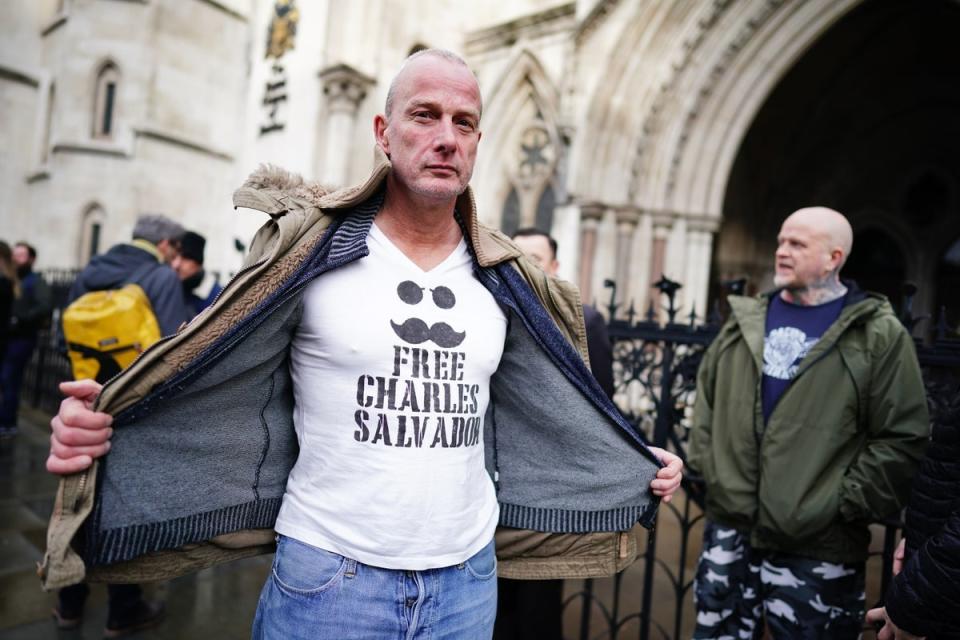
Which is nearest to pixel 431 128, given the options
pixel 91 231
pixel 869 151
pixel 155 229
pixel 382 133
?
pixel 382 133

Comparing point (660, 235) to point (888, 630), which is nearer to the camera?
point (888, 630)

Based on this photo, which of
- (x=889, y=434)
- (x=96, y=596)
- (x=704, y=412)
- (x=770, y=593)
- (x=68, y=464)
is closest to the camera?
(x=68, y=464)

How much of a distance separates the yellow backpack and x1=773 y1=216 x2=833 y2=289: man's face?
2.93 meters

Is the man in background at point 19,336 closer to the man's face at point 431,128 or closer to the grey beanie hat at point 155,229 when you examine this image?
the grey beanie hat at point 155,229

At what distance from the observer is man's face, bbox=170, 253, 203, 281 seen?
361cm

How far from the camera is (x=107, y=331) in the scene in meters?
2.94

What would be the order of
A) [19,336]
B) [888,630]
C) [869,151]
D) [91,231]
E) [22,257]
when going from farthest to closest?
[91,231]
[869,151]
[22,257]
[19,336]
[888,630]

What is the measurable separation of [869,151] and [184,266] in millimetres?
10668

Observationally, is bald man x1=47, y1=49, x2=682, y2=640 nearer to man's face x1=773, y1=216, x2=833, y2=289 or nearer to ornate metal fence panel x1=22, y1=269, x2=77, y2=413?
man's face x1=773, y1=216, x2=833, y2=289

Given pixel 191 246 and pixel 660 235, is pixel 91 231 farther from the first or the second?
pixel 191 246

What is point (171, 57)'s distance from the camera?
1669cm

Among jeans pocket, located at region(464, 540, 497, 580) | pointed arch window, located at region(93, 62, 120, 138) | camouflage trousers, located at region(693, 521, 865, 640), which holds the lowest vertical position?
camouflage trousers, located at region(693, 521, 865, 640)

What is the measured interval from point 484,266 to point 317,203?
432 mm

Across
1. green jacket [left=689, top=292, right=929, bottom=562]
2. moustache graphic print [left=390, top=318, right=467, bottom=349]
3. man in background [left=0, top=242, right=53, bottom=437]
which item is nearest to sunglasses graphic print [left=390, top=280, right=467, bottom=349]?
moustache graphic print [left=390, top=318, right=467, bottom=349]
